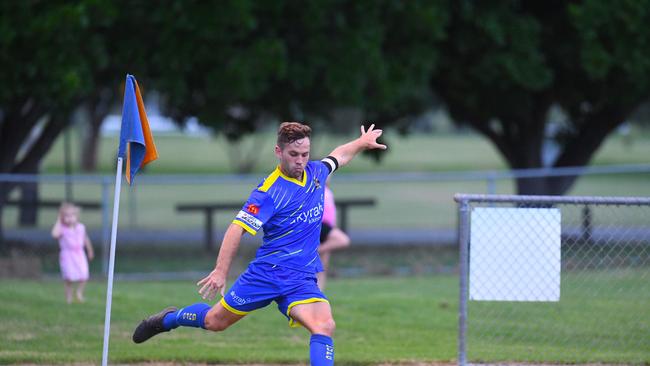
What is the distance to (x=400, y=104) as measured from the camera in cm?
1903

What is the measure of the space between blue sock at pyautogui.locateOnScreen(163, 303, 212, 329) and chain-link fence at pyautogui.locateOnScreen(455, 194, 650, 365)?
6.22 ft

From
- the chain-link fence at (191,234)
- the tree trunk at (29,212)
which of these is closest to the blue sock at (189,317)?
the chain-link fence at (191,234)

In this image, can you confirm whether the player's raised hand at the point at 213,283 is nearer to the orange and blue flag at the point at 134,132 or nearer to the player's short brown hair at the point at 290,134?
the player's short brown hair at the point at 290,134

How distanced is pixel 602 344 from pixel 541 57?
9.00 m

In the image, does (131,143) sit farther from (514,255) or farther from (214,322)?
(514,255)

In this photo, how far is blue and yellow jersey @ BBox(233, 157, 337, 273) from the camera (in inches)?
248

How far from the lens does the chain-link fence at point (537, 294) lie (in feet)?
23.0

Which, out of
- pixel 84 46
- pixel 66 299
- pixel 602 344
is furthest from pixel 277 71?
pixel 602 344

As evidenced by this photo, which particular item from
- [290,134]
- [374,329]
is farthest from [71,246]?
[290,134]

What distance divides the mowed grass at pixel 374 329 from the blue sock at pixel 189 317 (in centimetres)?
127

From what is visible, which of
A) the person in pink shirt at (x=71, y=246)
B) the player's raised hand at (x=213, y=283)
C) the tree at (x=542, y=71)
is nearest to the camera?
the player's raised hand at (x=213, y=283)

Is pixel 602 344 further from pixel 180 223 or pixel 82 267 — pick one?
pixel 180 223

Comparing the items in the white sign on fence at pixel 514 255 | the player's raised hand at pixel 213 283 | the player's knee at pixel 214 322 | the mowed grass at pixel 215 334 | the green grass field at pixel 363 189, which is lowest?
the mowed grass at pixel 215 334

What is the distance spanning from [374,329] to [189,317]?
3479mm
